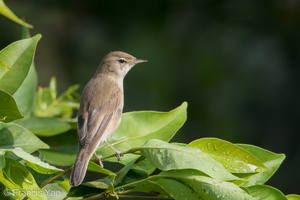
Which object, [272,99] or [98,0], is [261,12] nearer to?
[272,99]

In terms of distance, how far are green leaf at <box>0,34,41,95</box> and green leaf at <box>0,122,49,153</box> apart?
7.4 inches

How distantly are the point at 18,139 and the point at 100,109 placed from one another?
4.40ft

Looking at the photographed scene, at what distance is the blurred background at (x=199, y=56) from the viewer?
24.8 feet

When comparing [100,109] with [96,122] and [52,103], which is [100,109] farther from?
[52,103]

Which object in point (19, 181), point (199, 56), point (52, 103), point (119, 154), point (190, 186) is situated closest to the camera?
point (19, 181)

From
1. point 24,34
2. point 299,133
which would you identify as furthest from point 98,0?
point 24,34

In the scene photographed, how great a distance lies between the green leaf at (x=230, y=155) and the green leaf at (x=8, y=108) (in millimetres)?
692

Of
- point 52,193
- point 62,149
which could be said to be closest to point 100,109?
point 62,149

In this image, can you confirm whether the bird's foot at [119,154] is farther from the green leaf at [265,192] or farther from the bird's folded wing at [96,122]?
the green leaf at [265,192]

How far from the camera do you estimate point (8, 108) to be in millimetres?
2107

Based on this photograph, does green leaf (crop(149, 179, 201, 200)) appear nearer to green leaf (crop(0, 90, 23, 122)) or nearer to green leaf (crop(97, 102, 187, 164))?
green leaf (crop(97, 102, 187, 164))

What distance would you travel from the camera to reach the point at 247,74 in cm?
762

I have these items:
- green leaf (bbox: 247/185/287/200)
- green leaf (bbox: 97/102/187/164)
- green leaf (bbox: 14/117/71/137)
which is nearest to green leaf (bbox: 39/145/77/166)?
green leaf (bbox: 14/117/71/137)

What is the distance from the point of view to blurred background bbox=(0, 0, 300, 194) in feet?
24.8
